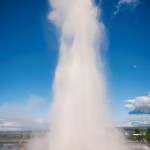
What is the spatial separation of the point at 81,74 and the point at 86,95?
2.10 m

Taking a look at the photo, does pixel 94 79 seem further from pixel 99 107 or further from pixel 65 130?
pixel 65 130

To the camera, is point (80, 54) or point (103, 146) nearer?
point (103, 146)

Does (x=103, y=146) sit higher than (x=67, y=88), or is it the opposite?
(x=67, y=88)

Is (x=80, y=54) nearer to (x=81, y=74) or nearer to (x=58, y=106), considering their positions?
(x=81, y=74)

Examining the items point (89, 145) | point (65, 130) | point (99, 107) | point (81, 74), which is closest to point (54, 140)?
point (65, 130)

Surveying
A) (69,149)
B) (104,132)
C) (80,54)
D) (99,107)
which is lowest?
(69,149)

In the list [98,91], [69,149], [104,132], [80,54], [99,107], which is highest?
[80,54]

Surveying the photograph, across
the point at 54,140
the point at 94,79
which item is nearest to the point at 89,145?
the point at 54,140

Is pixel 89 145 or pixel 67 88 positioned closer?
pixel 89 145

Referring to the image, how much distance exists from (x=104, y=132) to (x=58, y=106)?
4.39m

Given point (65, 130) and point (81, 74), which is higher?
point (81, 74)

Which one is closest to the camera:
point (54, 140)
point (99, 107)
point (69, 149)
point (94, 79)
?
point (69, 149)

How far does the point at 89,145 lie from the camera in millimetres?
21469

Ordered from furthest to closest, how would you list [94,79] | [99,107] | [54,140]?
[94,79] < [99,107] < [54,140]
